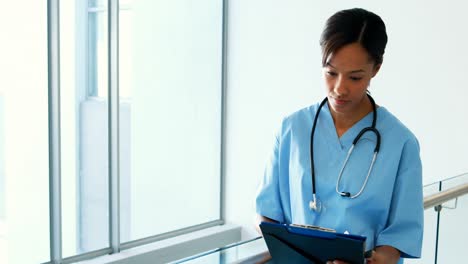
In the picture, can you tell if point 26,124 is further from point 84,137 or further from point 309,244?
point 309,244

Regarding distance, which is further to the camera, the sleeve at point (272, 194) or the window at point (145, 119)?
the window at point (145, 119)

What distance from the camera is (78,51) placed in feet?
12.7

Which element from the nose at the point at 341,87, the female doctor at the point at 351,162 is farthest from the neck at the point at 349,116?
the nose at the point at 341,87

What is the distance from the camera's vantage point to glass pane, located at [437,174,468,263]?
81.9 inches

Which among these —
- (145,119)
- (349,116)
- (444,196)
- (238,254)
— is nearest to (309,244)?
(238,254)

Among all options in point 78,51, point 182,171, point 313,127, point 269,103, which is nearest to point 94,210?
point 182,171

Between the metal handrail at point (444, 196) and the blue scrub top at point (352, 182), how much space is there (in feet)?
1.69

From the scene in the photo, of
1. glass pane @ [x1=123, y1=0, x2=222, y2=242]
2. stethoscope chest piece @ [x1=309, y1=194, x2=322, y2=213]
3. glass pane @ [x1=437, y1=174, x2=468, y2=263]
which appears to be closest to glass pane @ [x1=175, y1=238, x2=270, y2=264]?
stethoscope chest piece @ [x1=309, y1=194, x2=322, y2=213]

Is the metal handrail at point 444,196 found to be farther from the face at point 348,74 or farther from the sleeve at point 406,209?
the face at point 348,74

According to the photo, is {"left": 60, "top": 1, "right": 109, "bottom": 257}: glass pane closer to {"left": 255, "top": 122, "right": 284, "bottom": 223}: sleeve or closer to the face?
{"left": 255, "top": 122, "right": 284, "bottom": 223}: sleeve

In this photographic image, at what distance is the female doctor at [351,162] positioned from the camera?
113 centimetres

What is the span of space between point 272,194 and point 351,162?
7.3 inches

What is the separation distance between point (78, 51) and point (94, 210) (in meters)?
Result: 1.10

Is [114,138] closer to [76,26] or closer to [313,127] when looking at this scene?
[76,26]
